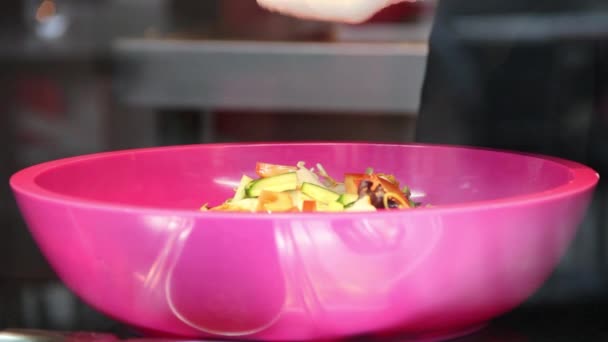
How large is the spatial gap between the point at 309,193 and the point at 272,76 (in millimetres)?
572

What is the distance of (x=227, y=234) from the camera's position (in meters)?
0.47

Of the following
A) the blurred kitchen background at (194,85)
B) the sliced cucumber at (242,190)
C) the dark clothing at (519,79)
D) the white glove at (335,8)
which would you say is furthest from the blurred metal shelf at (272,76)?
the white glove at (335,8)

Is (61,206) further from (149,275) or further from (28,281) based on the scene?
(28,281)

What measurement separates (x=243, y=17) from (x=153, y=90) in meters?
0.18

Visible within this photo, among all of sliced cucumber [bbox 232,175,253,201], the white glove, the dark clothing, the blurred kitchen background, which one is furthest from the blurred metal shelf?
the white glove

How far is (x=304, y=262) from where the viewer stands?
0.47 m

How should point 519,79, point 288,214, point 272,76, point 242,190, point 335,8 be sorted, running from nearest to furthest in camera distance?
1. point 288,214
2. point 335,8
3. point 242,190
4. point 519,79
5. point 272,76

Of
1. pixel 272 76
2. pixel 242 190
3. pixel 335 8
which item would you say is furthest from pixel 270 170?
pixel 272 76

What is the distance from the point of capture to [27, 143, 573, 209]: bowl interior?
656 mm

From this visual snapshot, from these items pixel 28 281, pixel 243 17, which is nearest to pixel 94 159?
pixel 28 281

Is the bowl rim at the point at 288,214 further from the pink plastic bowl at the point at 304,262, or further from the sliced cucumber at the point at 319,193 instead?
the sliced cucumber at the point at 319,193

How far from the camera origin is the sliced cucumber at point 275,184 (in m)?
0.64

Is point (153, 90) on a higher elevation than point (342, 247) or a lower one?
lower

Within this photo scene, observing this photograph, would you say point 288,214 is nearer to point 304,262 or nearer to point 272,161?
point 304,262
